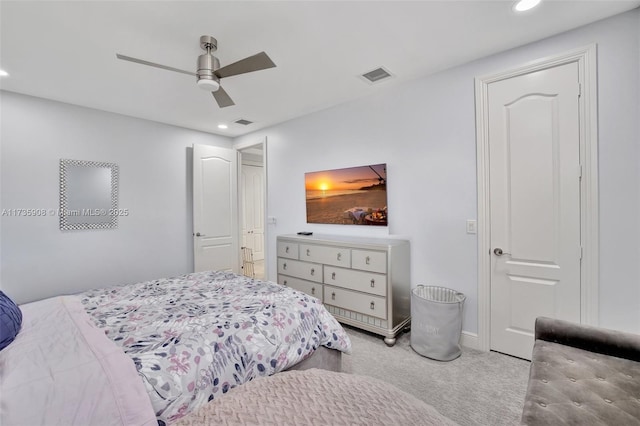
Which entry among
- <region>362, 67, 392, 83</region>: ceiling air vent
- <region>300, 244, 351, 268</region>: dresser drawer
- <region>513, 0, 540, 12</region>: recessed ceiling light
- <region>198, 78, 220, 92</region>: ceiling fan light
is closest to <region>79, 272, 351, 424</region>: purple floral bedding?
<region>300, 244, 351, 268</region>: dresser drawer

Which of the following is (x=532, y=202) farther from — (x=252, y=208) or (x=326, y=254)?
(x=252, y=208)

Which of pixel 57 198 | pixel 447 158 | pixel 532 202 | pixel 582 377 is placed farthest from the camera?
pixel 57 198

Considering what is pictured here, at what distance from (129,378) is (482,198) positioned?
267 cm

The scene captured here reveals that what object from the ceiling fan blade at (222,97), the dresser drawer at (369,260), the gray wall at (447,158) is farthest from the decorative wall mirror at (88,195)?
the dresser drawer at (369,260)

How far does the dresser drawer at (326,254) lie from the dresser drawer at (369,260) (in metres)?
0.07

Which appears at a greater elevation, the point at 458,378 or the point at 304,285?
the point at 304,285

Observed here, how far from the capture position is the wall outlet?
2.46m

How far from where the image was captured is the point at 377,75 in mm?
2709

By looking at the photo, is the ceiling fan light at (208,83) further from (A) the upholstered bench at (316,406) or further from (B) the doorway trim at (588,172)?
(B) the doorway trim at (588,172)

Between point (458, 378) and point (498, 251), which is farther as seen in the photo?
point (498, 251)

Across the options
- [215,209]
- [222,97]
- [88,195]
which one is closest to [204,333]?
[222,97]

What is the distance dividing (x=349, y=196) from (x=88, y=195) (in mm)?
3165

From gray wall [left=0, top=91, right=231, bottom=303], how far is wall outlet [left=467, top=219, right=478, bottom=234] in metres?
3.78

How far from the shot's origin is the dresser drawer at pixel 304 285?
3152 millimetres
